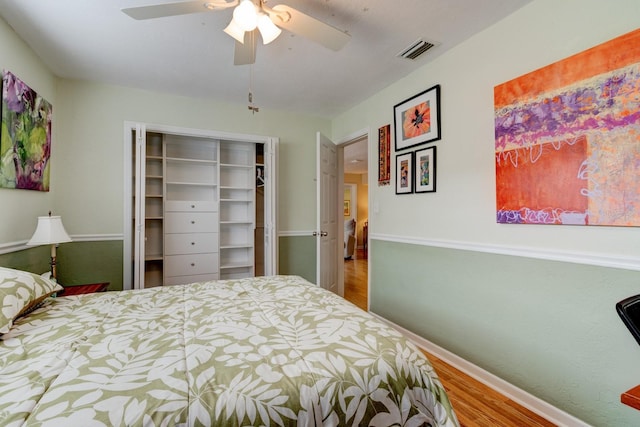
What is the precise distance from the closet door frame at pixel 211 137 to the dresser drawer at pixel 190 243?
0.52 meters

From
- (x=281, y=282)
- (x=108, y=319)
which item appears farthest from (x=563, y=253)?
(x=108, y=319)

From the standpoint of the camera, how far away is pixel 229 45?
2164mm

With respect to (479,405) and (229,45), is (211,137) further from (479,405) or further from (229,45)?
(479,405)

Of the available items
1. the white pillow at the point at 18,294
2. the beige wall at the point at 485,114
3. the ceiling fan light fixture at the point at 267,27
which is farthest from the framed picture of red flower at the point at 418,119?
the white pillow at the point at 18,294

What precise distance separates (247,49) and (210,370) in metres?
1.77

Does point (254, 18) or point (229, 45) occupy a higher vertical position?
point (229, 45)

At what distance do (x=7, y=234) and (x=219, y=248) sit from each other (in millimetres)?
1926

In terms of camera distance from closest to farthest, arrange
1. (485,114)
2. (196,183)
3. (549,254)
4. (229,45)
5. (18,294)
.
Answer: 1. (18,294)
2. (549,254)
3. (485,114)
4. (229,45)
5. (196,183)

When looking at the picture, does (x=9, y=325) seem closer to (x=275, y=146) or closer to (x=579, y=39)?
(x=275, y=146)

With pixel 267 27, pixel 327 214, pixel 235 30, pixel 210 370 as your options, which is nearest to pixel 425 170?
pixel 327 214

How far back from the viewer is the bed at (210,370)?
0.79m

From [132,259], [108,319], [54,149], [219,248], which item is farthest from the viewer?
[219,248]

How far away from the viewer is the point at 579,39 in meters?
1.52

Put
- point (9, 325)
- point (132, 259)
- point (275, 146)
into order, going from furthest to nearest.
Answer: point (275, 146) → point (132, 259) → point (9, 325)
